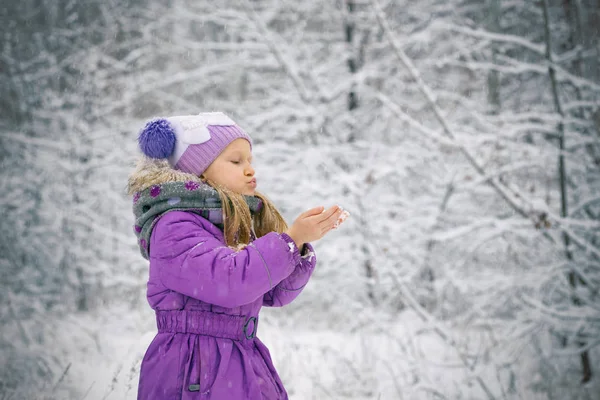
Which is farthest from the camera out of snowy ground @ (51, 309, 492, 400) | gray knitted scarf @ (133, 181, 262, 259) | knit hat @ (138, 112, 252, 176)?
snowy ground @ (51, 309, 492, 400)

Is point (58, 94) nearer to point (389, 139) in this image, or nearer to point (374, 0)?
point (389, 139)

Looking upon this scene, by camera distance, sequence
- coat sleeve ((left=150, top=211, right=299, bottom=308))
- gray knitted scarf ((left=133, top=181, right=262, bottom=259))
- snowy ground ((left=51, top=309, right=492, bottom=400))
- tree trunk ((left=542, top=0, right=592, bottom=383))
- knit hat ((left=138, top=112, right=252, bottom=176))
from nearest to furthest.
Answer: coat sleeve ((left=150, top=211, right=299, bottom=308)) → gray knitted scarf ((left=133, top=181, right=262, bottom=259)) → knit hat ((left=138, top=112, right=252, bottom=176)) → snowy ground ((left=51, top=309, right=492, bottom=400)) → tree trunk ((left=542, top=0, right=592, bottom=383))

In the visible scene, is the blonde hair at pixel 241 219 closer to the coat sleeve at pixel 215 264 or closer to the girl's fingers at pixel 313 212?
the coat sleeve at pixel 215 264

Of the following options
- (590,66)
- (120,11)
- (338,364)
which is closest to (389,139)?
(590,66)

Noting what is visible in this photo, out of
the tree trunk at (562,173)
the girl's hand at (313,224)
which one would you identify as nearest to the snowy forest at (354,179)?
the tree trunk at (562,173)

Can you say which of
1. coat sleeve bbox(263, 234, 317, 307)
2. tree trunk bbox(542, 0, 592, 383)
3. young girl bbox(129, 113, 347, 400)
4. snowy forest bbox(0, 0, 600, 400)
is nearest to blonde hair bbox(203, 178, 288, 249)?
young girl bbox(129, 113, 347, 400)

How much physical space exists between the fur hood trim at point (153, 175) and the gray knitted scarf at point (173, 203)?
23 mm

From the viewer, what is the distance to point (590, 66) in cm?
440

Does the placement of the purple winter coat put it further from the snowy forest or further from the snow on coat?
the snowy forest

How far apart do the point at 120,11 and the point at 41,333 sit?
496 cm

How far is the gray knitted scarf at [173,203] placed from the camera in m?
1.39

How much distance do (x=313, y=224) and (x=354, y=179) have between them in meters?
3.60

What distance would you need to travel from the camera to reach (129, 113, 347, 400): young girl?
1302 mm

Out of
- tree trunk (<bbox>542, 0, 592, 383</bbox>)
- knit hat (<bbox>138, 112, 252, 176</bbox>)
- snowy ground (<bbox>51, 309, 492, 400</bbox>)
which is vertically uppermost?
knit hat (<bbox>138, 112, 252, 176</bbox>)
